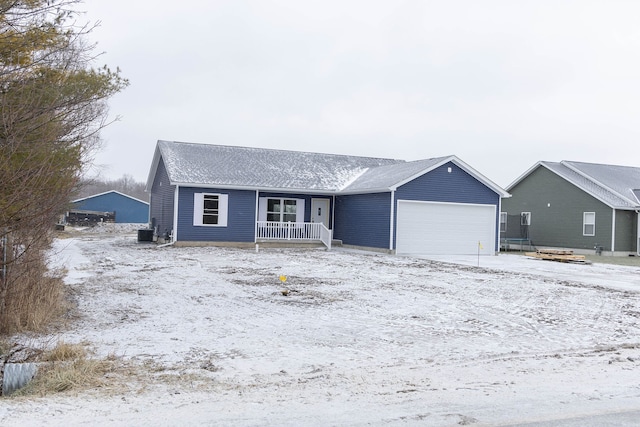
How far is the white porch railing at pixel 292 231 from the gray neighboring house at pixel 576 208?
11501mm

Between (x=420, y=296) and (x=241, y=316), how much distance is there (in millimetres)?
4279

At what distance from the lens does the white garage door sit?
80.4ft

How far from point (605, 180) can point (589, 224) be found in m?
2.86

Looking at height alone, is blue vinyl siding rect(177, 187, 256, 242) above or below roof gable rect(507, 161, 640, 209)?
below

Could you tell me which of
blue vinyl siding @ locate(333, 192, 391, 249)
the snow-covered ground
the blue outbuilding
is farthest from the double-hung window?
the blue outbuilding

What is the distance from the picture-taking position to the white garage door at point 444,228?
80.4ft

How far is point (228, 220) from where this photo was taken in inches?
1025

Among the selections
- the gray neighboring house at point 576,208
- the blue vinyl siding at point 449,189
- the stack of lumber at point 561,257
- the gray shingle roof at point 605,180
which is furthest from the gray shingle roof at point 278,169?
the gray shingle roof at point 605,180

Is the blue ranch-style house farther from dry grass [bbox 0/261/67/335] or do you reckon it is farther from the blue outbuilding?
the blue outbuilding

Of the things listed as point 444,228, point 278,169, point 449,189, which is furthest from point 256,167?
point 444,228

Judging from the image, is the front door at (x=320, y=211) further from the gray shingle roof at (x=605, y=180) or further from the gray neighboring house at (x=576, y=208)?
the gray shingle roof at (x=605, y=180)

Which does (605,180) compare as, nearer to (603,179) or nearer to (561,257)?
(603,179)

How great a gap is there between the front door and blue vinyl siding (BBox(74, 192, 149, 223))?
32944mm

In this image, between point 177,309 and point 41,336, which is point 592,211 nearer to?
point 177,309
